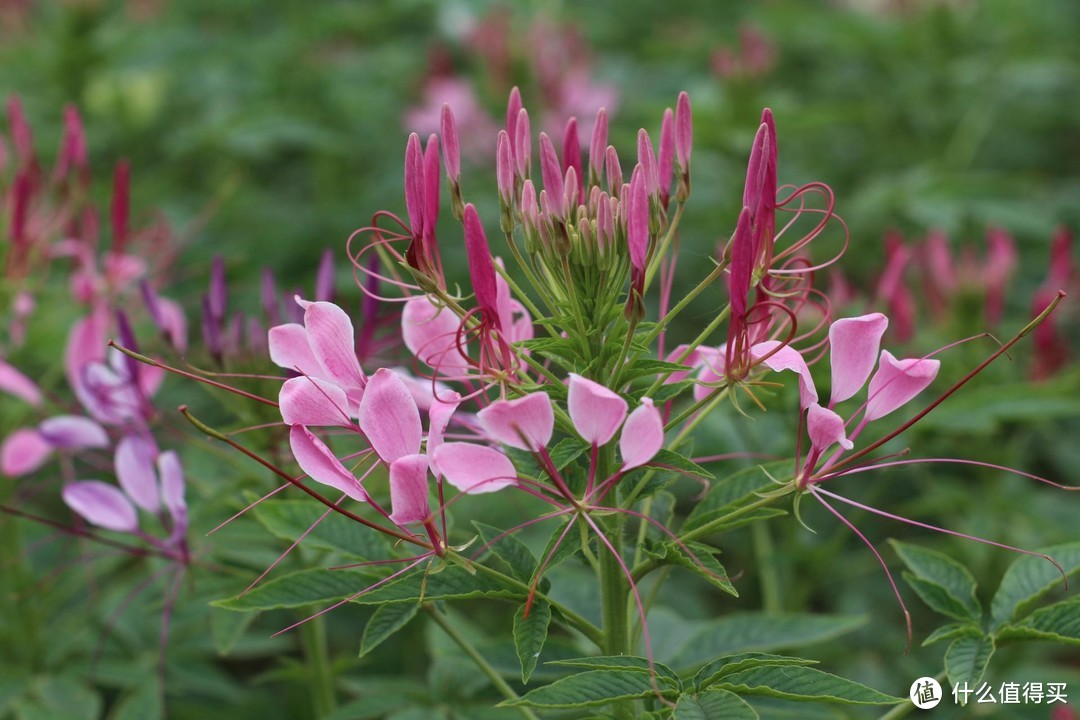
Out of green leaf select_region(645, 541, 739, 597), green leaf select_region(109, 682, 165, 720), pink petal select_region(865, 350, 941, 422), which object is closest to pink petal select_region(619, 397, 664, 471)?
green leaf select_region(645, 541, 739, 597)

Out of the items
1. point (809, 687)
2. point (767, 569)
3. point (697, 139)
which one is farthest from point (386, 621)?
point (697, 139)

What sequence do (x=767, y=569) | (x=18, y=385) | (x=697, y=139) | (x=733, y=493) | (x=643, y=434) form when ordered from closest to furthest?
1. (x=643, y=434)
2. (x=733, y=493)
3. (x=18, y=385)
4. (x=767, y=569)
5. (x=697, y=139)

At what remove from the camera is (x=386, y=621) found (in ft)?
3.41

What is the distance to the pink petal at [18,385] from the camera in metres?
1.57

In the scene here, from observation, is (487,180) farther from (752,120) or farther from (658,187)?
(658,187)

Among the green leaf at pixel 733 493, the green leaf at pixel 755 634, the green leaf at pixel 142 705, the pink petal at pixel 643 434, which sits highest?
the pink petal at pixel 643 434

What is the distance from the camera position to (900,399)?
100 cm

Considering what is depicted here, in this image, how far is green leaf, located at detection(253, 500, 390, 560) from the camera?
1.16m

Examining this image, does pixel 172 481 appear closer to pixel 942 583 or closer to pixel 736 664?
pixel 736 664

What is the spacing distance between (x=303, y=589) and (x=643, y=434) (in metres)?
0.41

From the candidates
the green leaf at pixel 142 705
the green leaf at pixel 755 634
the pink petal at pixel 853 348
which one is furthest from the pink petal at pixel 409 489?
the green leaf at pixel 142 705

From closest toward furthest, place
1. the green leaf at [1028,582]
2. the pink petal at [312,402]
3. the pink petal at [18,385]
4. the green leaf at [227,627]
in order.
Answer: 1. the pink petal at [312,402]
2. the green leaf at [1028,582]
3. the green leaf at [227,627]
4. the pink petal at [18,385]

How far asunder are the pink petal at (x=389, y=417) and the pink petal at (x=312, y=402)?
0.17 ft

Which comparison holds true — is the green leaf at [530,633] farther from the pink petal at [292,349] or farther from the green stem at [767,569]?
the green stem at [767,569]
